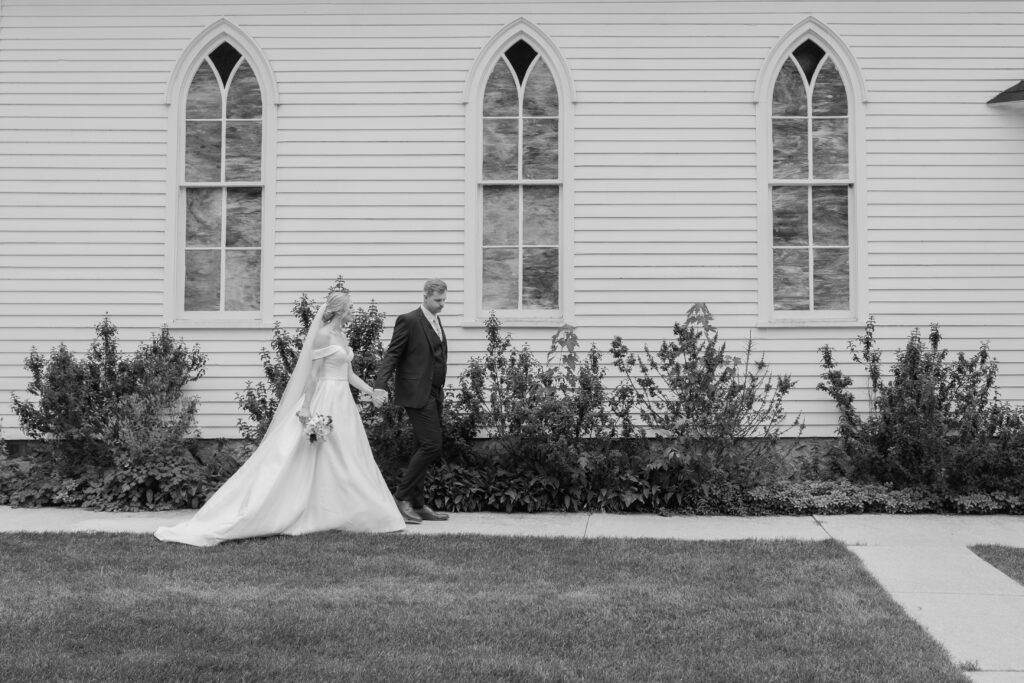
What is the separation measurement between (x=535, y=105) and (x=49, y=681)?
7.40m

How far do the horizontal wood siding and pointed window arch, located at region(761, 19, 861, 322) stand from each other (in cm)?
23

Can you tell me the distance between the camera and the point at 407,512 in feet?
27.6

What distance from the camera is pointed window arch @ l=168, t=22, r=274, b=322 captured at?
33.5ft

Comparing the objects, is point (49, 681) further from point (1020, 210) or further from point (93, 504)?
point (1020, 210)

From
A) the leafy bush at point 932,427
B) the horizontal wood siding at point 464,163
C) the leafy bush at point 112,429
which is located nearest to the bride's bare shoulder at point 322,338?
the horizontal wood siding at point 464,163

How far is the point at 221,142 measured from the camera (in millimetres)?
10312

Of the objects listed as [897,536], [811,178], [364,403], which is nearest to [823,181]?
[811,178]

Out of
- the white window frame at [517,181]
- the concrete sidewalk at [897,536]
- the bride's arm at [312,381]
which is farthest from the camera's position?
the white window frame at [517,181]

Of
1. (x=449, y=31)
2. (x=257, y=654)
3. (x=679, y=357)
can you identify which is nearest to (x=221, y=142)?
(x=449, y=31)

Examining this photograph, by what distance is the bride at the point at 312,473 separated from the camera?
301 inches

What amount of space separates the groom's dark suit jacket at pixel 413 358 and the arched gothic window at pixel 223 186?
2.53 meters

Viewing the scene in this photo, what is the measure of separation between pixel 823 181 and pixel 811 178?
123 mm

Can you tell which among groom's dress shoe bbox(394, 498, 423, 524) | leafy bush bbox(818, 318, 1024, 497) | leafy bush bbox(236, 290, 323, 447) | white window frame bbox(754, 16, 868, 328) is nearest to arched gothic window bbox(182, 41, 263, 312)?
leafy bush bbox(236, 290, 323, 447)

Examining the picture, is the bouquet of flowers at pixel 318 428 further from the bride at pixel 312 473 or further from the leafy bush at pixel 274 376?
the leafy bush at pixel 274 376
